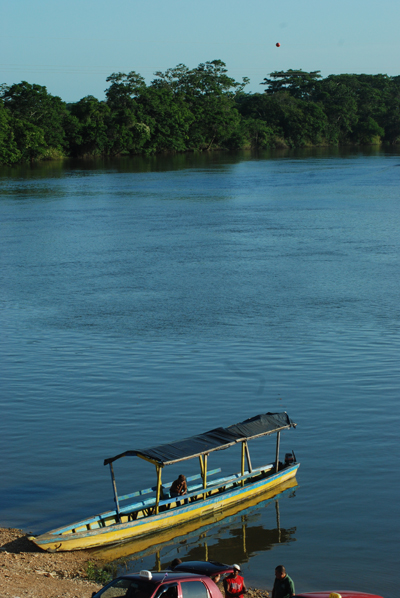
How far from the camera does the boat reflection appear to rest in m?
14.7

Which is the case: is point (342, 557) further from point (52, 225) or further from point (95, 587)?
point (52, 225)

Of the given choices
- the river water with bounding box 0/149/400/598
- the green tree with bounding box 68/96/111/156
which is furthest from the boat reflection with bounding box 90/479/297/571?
the green tree with bounding box 68/96/111/156

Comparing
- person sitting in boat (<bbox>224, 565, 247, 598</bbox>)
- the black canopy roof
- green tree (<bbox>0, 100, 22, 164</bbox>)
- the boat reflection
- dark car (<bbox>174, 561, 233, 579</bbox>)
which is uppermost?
green tree (<bbox>0, 100, 22, 164</bbox>)

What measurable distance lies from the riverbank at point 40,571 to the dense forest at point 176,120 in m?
108

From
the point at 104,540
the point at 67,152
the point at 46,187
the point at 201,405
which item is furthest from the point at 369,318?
the point at 67,152

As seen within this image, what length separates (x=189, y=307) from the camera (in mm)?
33750

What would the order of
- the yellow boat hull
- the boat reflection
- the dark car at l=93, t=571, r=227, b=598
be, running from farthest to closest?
the boat reflection < the yellow boat hull < the dark car at l=93, t=571, r=227, b=598

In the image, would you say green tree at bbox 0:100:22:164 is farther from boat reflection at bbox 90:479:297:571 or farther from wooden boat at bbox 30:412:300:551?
boat reflection at bbox 90:479:297:571

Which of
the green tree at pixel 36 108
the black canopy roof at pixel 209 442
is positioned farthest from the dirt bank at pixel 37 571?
the green tree at pixel 36 108

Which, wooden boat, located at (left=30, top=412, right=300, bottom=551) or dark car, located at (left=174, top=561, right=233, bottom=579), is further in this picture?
wooden boat, located at (left=30, top=412, right=300, bottom=551)

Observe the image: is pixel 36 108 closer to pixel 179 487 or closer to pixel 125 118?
pixel 125 118

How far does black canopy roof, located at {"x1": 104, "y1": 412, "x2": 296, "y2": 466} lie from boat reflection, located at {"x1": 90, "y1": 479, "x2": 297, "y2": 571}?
5.95 feet

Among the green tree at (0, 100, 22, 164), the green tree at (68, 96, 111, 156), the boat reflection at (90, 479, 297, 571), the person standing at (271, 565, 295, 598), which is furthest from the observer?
the green tree at (68, 96, 111, 156)

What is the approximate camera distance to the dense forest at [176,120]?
128000 mm
